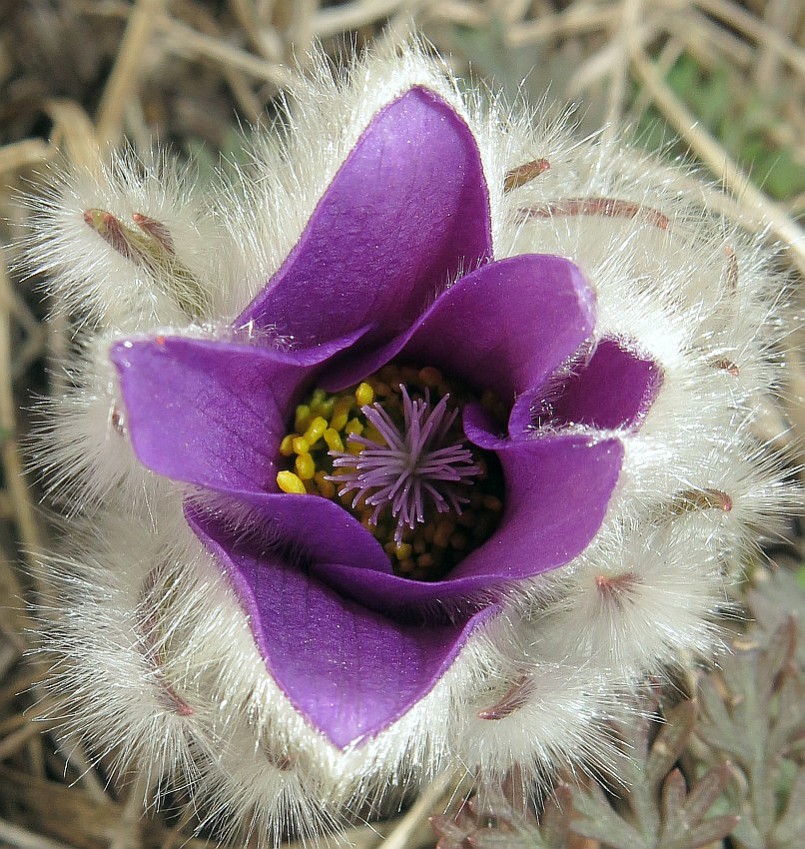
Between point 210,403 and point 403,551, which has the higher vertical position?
point 210,403

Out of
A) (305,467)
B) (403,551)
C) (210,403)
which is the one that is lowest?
(403,551)

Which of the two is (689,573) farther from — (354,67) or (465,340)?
(354,67)

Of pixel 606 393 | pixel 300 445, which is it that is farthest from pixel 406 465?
pixel 606 393

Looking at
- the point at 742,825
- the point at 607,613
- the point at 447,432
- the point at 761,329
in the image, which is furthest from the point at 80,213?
the point at 742,825

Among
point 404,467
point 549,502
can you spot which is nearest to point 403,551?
point 404,467

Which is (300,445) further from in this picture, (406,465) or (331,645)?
(331,645)

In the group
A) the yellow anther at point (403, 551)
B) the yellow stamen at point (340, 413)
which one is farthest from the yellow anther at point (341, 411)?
the yellow anther at point (403, 551)

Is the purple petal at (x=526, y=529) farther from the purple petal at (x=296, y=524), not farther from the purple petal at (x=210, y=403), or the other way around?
the purple petal at (x=210, y=403)

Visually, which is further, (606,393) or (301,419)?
(301,419)
